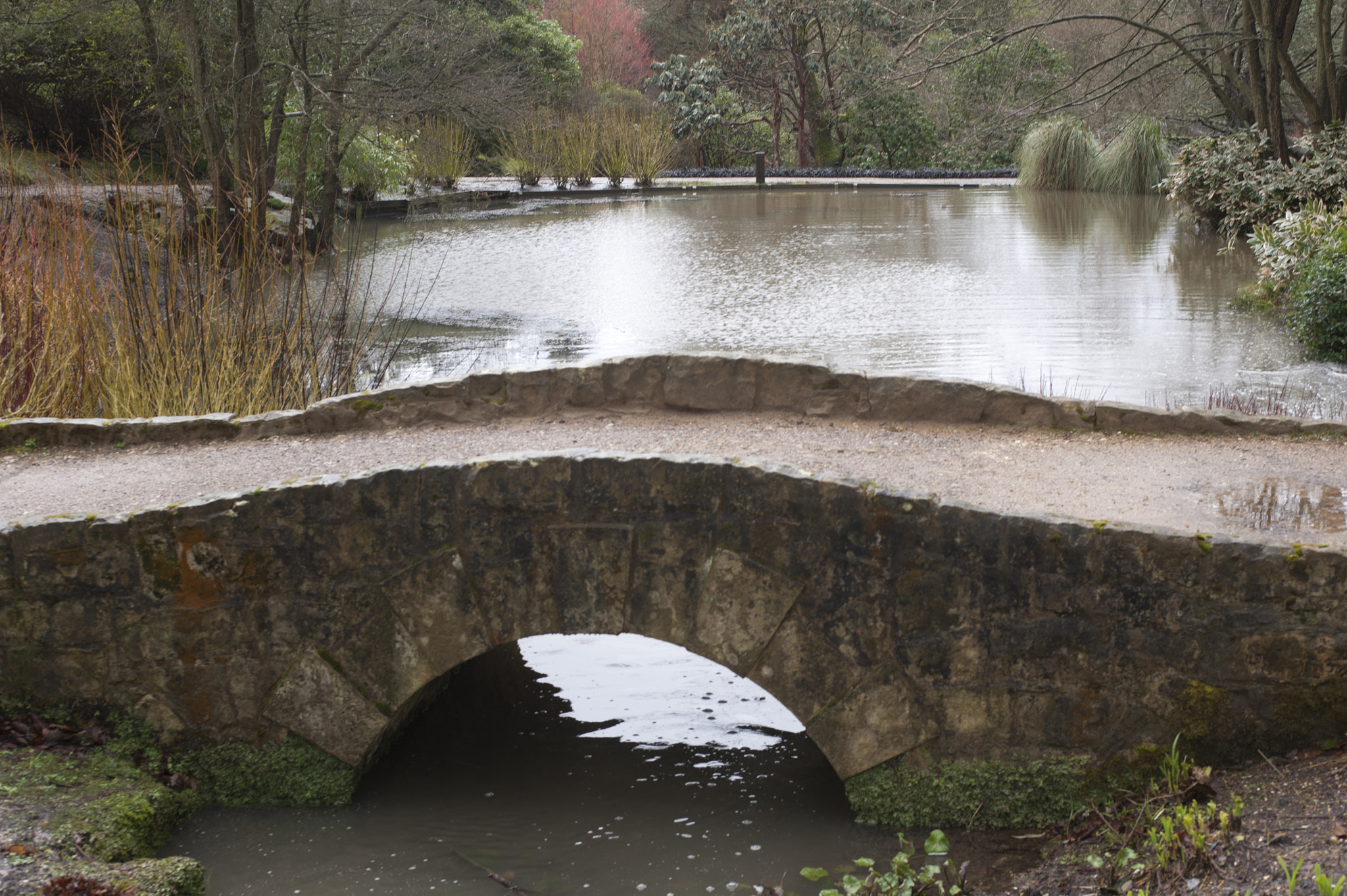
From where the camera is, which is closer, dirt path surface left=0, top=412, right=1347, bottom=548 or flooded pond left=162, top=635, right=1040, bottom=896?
flooded pond left=162, top=635, right=1040, bottom=896

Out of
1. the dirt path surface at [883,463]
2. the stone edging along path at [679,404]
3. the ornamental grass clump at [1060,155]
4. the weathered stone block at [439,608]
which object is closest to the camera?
the weathered stone block at [439,608]

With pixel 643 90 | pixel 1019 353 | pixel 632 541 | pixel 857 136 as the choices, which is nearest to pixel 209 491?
pixel 632 541

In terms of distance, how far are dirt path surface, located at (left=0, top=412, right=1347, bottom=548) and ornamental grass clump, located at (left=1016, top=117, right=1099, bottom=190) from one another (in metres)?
16.6

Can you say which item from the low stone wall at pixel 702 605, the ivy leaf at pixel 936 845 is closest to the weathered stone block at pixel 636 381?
the low stone wall at pixel 702 605

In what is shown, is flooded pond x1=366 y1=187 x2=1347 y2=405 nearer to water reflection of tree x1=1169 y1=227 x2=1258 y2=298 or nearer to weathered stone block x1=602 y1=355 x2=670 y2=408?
water reflection of tree x1=1169 y1=227 x2=1258 y2=298

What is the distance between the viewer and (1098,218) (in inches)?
647

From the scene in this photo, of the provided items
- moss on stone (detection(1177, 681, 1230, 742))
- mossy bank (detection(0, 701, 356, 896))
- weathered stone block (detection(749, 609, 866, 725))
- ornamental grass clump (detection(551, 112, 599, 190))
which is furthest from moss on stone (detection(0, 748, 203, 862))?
ornamental grass clump (detection(551, 112, 599, 190))

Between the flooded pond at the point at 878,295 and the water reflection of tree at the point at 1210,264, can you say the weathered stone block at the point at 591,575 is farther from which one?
the water reflection of tree at the point at 1210,264

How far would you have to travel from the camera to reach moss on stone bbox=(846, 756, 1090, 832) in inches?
153

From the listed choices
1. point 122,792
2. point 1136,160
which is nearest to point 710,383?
point 122,792

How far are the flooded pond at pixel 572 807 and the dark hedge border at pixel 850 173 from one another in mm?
21006

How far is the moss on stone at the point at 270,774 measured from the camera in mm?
4242

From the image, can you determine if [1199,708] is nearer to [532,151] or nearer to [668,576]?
[668,576]

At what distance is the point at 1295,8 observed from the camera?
478 inches
